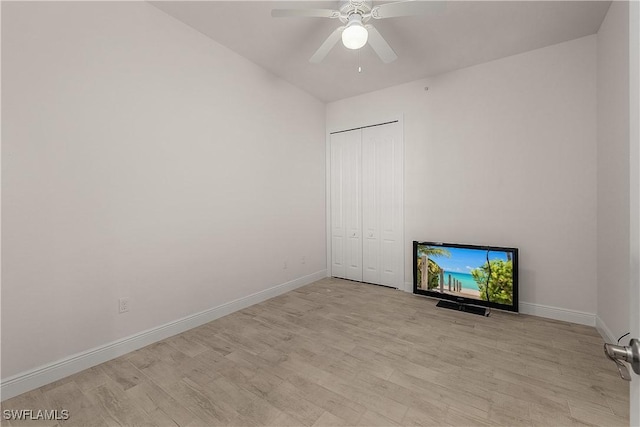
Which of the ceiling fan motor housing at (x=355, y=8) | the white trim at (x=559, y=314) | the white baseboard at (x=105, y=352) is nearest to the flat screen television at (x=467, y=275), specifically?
the white trim at (x=559, y=314)

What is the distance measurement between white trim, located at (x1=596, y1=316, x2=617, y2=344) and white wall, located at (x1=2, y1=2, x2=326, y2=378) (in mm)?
3328

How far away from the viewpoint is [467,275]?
321 cm

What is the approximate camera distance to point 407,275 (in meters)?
3.90

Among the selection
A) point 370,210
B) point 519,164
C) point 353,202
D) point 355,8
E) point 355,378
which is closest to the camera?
point 355,378

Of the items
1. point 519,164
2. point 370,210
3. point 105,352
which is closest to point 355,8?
point 519,164

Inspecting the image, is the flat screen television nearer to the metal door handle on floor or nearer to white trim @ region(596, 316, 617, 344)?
white trim @ region(596, 316, 617, 344)

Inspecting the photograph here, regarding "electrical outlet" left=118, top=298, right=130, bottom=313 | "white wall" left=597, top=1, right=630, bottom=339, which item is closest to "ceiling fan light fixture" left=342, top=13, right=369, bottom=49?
"white wall" left=597, top=1, right=630, bottom=339

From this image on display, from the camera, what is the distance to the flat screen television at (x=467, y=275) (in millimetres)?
3000

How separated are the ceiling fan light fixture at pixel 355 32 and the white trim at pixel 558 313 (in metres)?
3.12

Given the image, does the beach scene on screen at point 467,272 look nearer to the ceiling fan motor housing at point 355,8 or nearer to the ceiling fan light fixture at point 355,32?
the ceiling fan light fixture at point 355,32

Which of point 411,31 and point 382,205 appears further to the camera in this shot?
point 382,205

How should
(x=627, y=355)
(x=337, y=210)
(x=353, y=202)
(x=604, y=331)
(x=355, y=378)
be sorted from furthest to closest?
(x=337, y=210), (x=353, y=202), (x=604, y=331), (x=355, y=378), (x=627, y=355)

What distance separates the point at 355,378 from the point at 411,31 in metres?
3.02

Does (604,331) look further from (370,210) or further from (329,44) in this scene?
(329,44)
